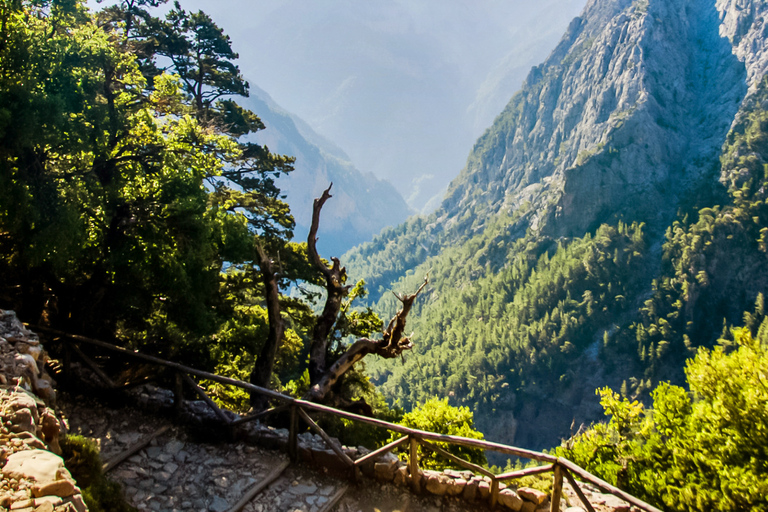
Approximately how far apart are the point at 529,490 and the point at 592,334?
443 ft

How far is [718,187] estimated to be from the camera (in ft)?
418

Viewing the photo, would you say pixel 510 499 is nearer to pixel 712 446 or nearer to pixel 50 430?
pixel 50 430

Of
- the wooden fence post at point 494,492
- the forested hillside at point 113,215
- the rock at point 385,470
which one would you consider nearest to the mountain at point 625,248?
the forested hillside at point 113,215

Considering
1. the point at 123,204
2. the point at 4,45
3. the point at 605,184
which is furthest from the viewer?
the point at 605,184

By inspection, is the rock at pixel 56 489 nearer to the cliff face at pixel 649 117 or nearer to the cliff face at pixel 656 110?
the cliff face at pixel 656 110

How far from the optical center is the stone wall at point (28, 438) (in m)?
3.43

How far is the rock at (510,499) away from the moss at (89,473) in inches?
233

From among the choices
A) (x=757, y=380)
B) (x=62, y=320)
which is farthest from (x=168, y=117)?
(x=757, y=380)

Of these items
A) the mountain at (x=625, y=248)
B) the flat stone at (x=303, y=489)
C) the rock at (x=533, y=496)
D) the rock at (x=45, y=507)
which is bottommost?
the flat stone at (x=303, y=489)

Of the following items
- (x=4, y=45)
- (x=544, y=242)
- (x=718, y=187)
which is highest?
(x=718, y=187)

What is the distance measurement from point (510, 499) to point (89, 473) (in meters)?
6.56

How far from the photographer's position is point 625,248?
13150 centimetres

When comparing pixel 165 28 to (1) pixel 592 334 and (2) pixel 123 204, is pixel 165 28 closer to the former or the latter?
(2) pixel 123 204

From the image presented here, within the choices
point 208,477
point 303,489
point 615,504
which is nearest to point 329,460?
point 303,489
